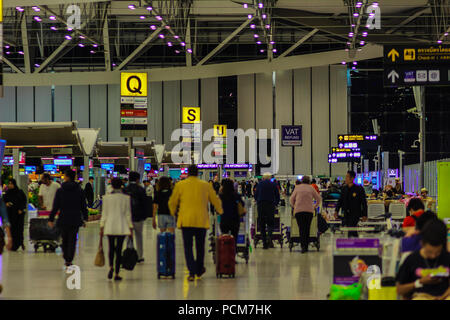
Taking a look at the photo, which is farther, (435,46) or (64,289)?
(435,46)

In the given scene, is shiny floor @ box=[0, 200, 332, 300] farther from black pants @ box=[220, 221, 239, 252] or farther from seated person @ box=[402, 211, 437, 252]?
seated person @ box=[402, 211, 437, 252]

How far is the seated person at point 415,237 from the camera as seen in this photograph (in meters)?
7.86

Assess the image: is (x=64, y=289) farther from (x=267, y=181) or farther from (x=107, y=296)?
(x=267, y=181)

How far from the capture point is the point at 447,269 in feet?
22.1

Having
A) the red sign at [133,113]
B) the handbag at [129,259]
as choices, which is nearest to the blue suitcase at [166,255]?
the handbag at [129,259]

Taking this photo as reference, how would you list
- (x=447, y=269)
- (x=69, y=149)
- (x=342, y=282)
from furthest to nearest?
(x=69, y=149) → (x=342, y=282) → (x=447, y=269)

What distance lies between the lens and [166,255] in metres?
13.0

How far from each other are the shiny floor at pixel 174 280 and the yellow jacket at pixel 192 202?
89cm

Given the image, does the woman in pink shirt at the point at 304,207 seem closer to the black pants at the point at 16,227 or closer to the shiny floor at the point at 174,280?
the shiny floor at the point at 174,280

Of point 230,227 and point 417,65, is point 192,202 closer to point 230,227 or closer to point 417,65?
point 230,227

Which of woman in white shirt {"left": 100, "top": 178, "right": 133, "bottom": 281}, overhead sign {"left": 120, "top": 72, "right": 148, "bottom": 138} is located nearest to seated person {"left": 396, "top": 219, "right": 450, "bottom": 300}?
woman in white shirt {"left": 100, "top": 178, "right": 133, "bottom": 281}

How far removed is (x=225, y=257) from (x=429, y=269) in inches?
257
